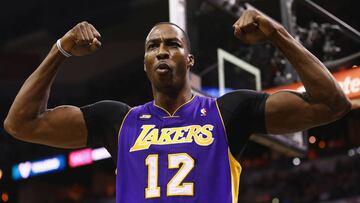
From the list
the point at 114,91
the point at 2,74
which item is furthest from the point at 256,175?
the point at 2,74

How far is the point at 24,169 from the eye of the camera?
1623 cm

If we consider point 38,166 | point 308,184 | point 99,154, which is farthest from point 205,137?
point 38,166

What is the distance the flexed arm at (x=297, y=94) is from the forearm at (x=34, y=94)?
2.91 ft

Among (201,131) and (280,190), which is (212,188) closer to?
(201,131)

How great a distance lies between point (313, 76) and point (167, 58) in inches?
25.8

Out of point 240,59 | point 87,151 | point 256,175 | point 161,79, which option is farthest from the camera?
point 256,175

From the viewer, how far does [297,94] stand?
9.69ft

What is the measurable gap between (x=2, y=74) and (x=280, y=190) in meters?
7.17

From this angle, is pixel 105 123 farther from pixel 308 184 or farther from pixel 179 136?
pixel 308 184

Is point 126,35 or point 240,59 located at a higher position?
point 126,35

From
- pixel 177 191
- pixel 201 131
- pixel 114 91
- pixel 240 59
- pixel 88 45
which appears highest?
pixel 114 91

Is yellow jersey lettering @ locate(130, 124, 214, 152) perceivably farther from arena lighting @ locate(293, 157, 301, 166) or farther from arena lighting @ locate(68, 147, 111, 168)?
arena lighting @ locate(293, 157, 301, 166)

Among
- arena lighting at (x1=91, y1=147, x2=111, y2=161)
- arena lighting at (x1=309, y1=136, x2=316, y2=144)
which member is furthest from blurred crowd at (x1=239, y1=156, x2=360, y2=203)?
arena lighting at (x1=91, y1=147, x2=111, y2=161)

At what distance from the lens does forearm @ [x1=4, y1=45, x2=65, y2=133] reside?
10.1ft
